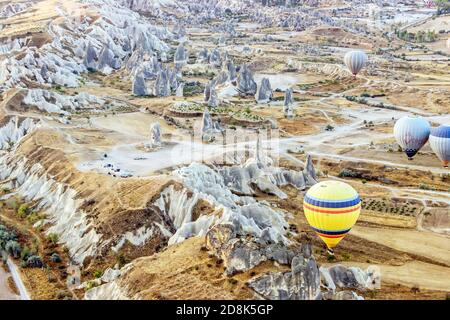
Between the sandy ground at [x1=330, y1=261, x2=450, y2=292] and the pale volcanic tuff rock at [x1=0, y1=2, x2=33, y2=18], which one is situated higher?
the pale volcanic tuff rock at [x1=0, y1=2, x2=33, y2=18]

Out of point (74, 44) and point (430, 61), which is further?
point (430, 61)

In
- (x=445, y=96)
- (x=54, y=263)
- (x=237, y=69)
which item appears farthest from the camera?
(x=237, y=69)

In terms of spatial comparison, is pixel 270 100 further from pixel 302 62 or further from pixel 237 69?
pixel 302 62

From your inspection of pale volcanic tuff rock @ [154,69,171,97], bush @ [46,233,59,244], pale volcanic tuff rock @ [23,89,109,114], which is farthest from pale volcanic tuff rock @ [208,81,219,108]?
bush @ [46,233,59,244]

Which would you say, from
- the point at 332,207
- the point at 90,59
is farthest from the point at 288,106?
the point at 332,207

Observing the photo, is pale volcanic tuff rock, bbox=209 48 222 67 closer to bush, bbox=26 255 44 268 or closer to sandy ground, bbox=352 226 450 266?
sandy ground, bbox=352 226 450 266
